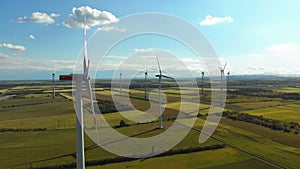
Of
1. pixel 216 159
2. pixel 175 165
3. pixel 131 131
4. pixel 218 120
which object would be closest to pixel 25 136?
pixel 131 131

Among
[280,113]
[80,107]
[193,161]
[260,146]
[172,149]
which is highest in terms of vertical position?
[80,107]

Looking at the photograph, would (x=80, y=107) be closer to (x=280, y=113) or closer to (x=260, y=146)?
(x=260, y=146)

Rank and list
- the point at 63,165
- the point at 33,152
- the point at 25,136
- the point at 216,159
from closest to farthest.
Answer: the point at 63,165 < the point at 216,159 < the point at 33,152 < the point at 25,136

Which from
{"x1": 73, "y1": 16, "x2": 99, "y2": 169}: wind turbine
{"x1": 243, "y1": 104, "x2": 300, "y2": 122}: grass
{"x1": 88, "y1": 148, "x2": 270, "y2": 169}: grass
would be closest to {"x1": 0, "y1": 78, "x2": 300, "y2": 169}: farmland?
{"x1": 88, "y1": 148, "x2": 270, "y2": 169}: grass

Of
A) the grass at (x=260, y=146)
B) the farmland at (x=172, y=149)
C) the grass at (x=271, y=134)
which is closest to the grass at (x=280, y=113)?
the farmland at (x=172, y=149)

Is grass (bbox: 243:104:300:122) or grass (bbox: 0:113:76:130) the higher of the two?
grass (bbox: 243:104:300:122)

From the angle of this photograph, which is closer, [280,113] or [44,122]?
[44,122]

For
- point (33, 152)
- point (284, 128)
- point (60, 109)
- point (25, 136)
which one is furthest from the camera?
point (60, 109)

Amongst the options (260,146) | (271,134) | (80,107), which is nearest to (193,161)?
(260,146)

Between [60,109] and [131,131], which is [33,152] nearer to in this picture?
[131,131]

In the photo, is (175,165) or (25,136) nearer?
(175,165)

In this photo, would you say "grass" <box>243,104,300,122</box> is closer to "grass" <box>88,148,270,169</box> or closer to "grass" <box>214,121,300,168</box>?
"grass" <box>214,121,300,168</box>
